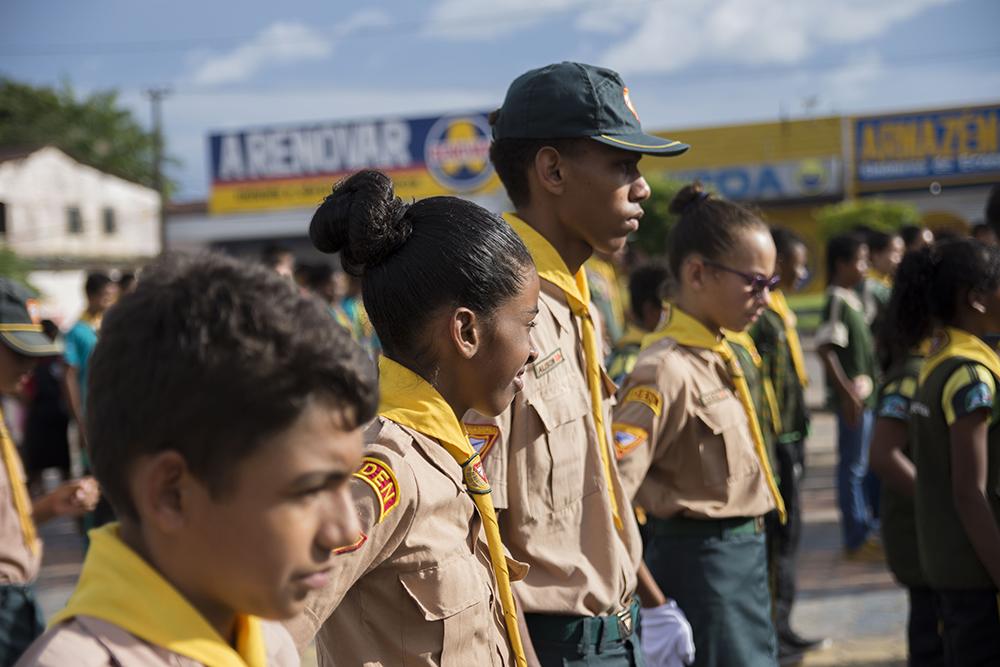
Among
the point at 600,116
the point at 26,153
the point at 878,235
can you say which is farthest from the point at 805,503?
the point at 26,153

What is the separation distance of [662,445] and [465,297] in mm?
1334

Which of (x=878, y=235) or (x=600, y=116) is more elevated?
(x=600, y=116)

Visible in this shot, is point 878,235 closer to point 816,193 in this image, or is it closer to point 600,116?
point 600,116

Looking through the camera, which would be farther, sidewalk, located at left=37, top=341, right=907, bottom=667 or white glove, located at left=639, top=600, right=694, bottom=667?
sidewalk, located at left=37, top=341, right=907, bottom=667

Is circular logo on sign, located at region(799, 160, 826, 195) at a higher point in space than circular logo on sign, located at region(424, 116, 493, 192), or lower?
lower

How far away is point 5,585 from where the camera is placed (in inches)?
131

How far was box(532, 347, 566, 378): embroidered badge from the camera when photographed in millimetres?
2467

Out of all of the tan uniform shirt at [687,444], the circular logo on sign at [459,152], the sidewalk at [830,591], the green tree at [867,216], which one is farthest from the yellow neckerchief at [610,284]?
the circular logo on sign at [459,152]

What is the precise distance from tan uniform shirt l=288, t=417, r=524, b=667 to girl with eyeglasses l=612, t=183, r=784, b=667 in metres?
1.16

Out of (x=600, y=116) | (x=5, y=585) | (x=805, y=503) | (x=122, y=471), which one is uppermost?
(x=600, y=116)

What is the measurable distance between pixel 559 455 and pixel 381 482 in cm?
71

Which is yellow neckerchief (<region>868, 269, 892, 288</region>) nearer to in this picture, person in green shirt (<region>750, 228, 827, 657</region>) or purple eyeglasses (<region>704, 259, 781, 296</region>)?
person in green shirt (<region>750, 228, 827, 657</region>)

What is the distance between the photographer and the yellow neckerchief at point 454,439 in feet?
6.62

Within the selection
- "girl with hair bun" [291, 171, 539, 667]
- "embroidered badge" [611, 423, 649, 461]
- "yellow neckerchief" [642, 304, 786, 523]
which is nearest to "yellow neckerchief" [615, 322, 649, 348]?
A: "yellow neckerchief" [642, 304, 786, 523]
